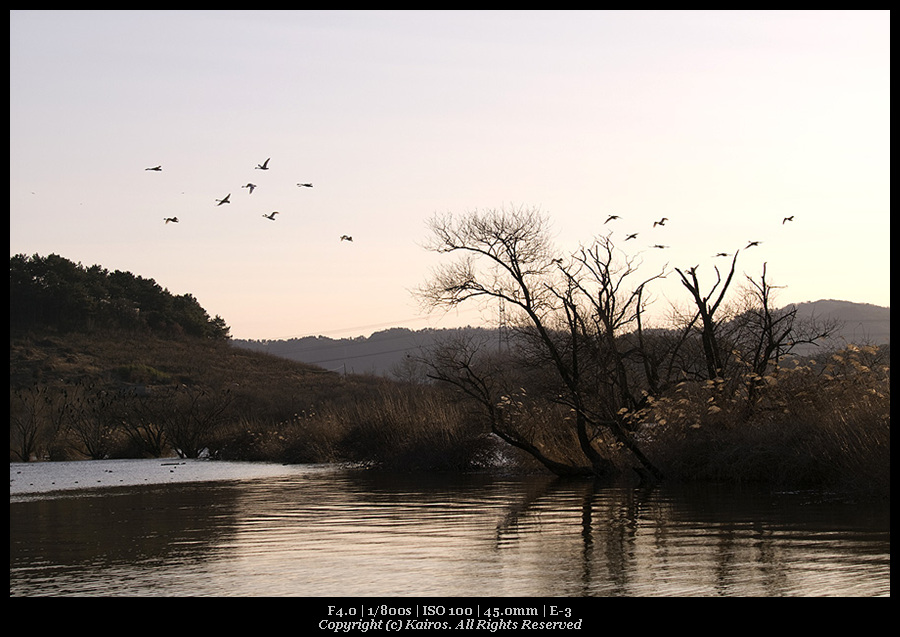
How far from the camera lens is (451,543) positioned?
1479 cm

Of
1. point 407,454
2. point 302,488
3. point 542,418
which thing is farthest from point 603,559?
point 407,454

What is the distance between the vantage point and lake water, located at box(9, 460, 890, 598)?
11.3 meters

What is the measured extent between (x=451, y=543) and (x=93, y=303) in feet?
254

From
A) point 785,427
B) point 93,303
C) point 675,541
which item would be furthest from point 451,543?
point 93,303

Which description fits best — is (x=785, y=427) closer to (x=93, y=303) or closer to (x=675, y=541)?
(x=675, y=541)

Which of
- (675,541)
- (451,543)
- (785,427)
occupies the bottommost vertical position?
(451,543)

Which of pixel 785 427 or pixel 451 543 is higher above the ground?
pixel 785 427

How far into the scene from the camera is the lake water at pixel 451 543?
37.1 feet

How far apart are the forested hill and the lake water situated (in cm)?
6324

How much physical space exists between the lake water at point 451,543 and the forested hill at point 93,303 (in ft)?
207
